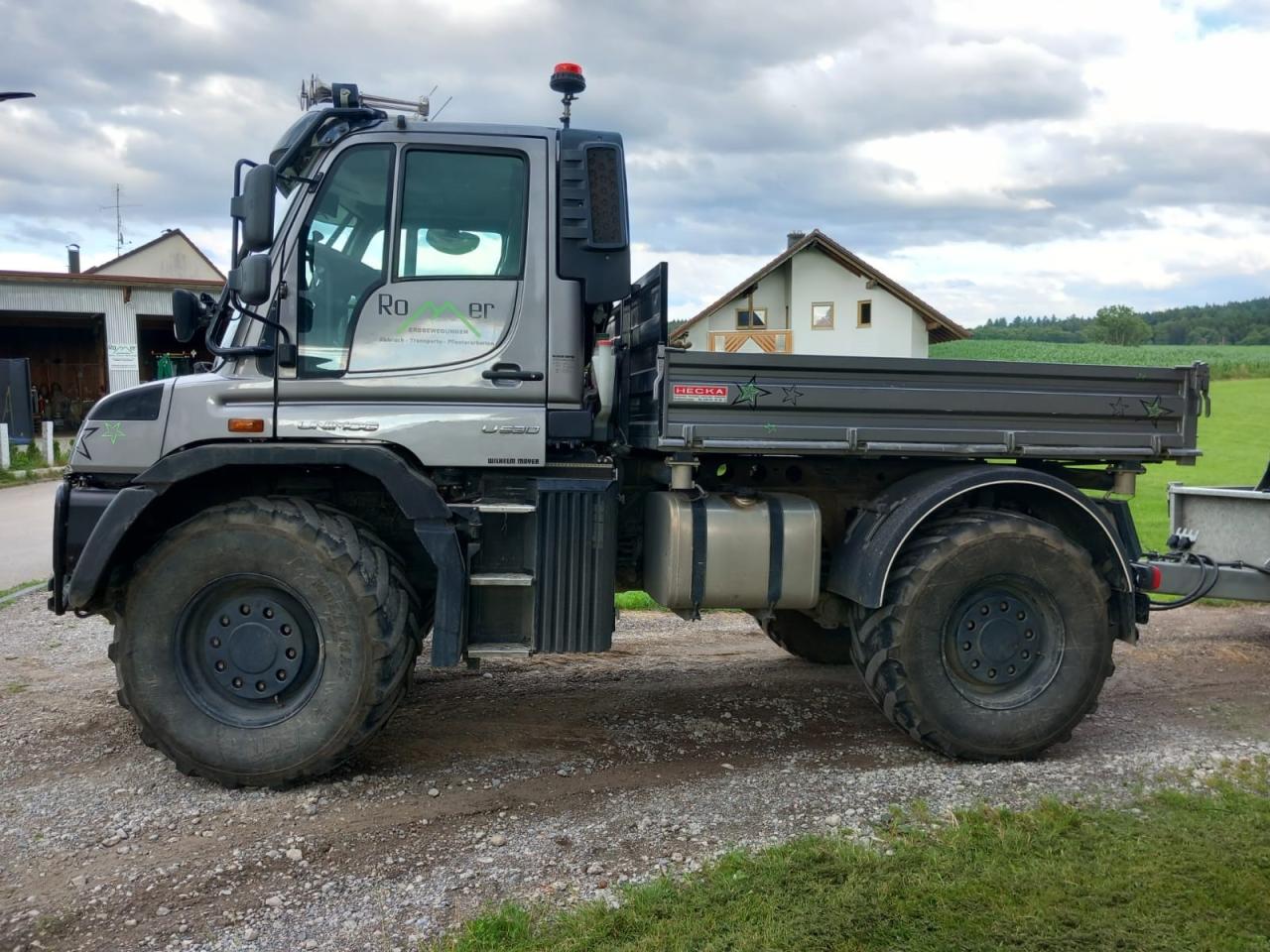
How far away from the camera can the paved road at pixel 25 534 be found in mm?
9993

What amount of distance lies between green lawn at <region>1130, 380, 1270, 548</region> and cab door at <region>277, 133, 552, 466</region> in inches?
287

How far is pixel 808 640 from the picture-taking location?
22.0ft

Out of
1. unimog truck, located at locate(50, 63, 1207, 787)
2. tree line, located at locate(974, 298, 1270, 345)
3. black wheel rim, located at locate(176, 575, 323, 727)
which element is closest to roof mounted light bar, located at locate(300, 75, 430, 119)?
unimog truck, located at locate(50, 63, 1207, 787)

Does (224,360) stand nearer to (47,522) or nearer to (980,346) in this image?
(47,522)

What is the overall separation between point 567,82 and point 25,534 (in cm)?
1065

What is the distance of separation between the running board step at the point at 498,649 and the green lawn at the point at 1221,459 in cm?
727

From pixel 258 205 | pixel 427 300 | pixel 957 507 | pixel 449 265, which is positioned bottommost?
pixel 957 507

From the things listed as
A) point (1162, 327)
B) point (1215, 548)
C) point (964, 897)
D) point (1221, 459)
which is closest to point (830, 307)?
point (1221, 459)

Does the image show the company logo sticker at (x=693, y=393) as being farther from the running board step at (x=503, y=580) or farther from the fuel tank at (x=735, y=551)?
the running board step at (x=503, y=580)

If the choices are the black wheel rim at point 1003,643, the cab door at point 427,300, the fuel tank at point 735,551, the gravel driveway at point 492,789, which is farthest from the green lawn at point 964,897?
the cab door at point 427,300

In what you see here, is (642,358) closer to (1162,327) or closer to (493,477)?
(493,477)

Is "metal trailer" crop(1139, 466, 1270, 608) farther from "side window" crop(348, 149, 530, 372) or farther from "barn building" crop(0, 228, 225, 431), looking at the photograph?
"barn building" crop(0, 228, 225, 431)

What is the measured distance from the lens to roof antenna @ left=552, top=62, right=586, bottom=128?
16.6 ft

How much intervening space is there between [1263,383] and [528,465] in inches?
1615
